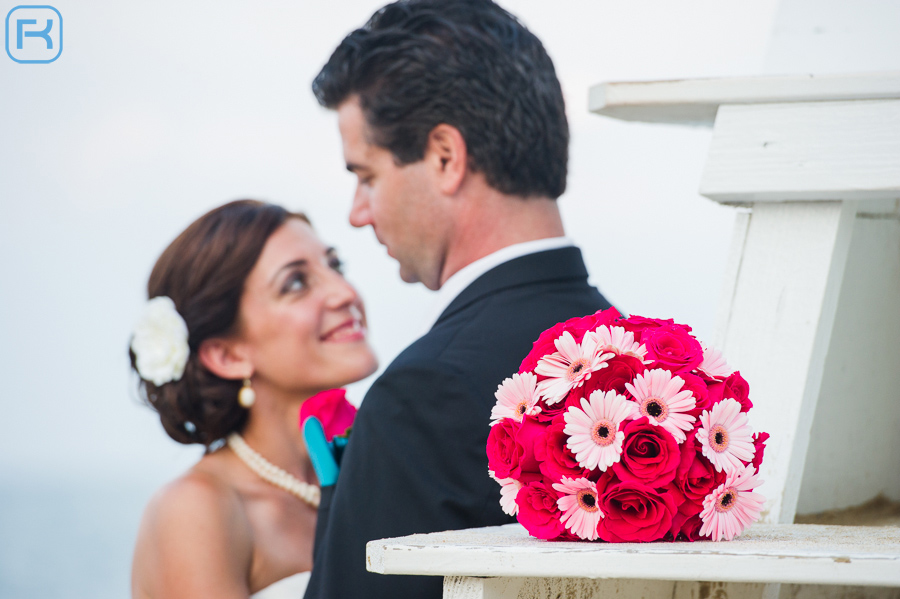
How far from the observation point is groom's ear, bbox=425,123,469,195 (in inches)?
63.6

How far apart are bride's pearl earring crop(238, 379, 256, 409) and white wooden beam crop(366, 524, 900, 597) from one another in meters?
1.96

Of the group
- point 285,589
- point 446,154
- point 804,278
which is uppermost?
point 446,154

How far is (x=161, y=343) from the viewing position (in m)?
2.46

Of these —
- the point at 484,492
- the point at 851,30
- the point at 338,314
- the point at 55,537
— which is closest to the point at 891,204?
the point at 851,30

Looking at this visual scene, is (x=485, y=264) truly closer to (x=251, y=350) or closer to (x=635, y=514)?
(x=635, y=514)

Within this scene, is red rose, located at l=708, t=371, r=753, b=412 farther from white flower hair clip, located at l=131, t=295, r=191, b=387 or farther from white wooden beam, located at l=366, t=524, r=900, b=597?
white flower hair clip, located at l=131, t=295, r=191, b=387

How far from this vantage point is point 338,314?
2.58 m

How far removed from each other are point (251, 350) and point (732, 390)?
197 cm

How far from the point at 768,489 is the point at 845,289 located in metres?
0.30

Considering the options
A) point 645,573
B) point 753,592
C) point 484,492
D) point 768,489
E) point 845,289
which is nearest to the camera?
point 645,573

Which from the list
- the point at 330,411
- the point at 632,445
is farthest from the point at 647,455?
the point at 330,411

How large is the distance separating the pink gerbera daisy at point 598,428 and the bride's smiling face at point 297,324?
71.3 inches

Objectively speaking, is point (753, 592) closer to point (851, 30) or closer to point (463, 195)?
point (851, 30)

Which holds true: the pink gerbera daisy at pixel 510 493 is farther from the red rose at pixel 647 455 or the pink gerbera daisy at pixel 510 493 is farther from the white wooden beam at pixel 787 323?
the white wooden beam at pixel 787 323
